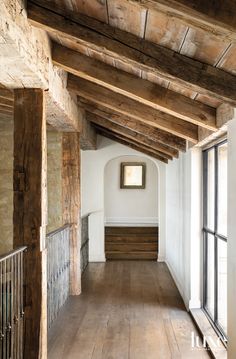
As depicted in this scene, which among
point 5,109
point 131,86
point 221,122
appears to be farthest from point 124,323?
point 5,109

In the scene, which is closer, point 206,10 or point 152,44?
point 206,10

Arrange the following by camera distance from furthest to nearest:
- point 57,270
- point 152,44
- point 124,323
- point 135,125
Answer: point 135,125
point 57,270
point 124,323
point 152,44

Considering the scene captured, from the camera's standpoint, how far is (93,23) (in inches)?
92.8

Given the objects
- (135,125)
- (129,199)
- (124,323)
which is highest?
(135,125)

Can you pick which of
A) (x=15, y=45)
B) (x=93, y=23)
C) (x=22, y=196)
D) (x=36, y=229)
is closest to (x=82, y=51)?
(x=93, y=23)

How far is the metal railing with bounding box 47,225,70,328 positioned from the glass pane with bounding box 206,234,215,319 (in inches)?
70.4

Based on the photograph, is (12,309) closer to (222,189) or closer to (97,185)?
(222,189)

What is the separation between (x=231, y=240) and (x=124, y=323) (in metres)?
2.02

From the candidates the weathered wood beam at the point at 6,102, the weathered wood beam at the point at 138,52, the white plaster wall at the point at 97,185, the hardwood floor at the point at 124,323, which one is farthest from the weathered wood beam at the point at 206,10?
the white plaster wall at the point at 97,185

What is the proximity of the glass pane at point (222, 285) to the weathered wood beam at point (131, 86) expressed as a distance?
131 cm

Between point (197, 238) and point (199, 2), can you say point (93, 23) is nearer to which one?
point (199, 2)

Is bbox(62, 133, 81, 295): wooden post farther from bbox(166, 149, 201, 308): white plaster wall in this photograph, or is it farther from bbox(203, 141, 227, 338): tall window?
bbox(203, 141, 227, 338): tall window

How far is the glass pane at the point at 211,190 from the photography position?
4.36 m

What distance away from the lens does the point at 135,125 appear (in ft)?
16.7
